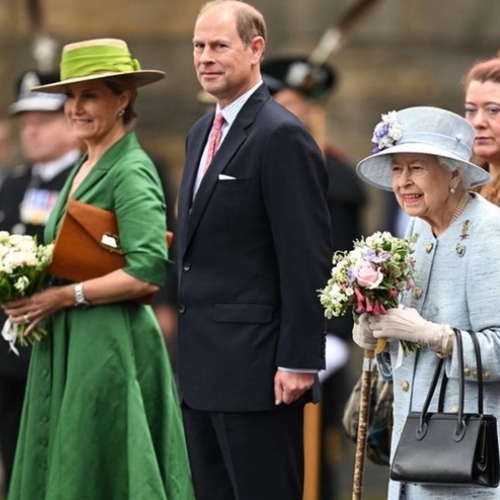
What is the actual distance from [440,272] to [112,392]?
1.73 metres

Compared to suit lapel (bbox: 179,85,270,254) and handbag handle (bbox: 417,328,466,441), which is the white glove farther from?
suit lapel (bbox: 179,85,270,254)

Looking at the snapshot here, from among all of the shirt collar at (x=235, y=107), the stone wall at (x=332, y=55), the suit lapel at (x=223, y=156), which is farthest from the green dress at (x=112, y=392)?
the stone wall at (x=332, y=55)

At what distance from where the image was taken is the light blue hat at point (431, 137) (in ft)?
22.3

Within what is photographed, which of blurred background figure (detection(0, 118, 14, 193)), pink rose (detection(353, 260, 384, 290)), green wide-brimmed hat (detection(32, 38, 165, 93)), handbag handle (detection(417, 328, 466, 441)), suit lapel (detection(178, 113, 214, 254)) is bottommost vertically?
handbag handle (detection(417, 328, 466, 441))

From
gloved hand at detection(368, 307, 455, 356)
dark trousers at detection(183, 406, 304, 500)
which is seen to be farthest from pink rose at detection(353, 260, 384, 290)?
dark trousers at detection(183, 406, 304, 500)

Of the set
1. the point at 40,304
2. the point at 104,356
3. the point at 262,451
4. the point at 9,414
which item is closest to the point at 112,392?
the point at 104,356

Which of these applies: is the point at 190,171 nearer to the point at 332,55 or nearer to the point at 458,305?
the point at 458,305

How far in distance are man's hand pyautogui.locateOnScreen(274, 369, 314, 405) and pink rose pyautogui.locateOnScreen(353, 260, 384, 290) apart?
74 cm

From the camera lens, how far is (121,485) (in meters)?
7.99

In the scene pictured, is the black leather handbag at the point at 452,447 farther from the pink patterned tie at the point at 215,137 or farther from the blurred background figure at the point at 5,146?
the blurred background figure at the point at 5,146

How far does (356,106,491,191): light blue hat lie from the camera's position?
6.79 meters

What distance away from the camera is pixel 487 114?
7.54 metres

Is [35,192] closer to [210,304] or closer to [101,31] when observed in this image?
[210,304]

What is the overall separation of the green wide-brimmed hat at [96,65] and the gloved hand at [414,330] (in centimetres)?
198
